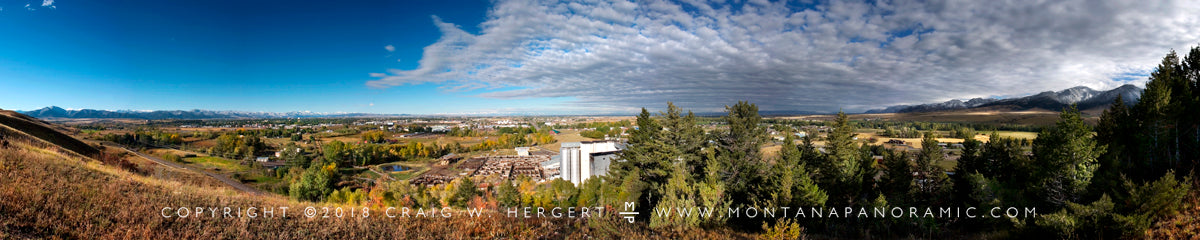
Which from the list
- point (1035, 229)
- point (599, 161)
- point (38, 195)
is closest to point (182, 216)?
point (38, 195)

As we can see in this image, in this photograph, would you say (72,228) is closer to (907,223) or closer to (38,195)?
(38,195)

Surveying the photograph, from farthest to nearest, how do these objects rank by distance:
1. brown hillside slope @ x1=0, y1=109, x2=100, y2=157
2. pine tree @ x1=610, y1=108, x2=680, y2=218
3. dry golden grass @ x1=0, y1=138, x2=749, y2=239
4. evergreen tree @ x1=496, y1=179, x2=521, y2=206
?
evergreen tree @ x1=496, y1=179, x2=521, y2=206 → pine tree @ x1=610, y1=108, x2=680, y2=218 → brown hillside slope @ x1=0, y1=109, x2=100, y2=157 → dry golden grass @ x1=0, y1=138, x2=749, y2=239

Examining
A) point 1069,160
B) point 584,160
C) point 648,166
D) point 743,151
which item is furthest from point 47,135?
point 1069,160

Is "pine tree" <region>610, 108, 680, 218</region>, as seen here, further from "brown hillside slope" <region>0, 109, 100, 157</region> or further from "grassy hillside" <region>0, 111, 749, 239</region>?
"brown hillside slope" <region>0, 109, 100, 157</region>

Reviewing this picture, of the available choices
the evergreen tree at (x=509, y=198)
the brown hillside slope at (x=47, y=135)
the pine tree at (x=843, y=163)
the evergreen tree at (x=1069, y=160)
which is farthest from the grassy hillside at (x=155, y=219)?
the evergreen tree at (x=509, y=198)

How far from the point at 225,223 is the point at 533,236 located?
5977mm

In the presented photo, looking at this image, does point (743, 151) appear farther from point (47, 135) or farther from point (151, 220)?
point (47, 135)

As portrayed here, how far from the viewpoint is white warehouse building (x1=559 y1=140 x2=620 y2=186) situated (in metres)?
40.0

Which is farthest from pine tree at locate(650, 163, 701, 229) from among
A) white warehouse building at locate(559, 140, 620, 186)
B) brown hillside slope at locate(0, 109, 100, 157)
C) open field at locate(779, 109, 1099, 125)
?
open field at locate(779, 109, 1099, 125)

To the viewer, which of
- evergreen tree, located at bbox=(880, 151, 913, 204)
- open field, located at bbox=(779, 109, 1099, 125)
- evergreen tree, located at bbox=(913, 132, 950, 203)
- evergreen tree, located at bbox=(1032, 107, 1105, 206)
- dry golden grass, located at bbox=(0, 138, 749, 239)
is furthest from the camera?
open field, located at bbox=(779, 109, 1099, 125)

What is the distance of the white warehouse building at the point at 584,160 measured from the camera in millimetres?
39969

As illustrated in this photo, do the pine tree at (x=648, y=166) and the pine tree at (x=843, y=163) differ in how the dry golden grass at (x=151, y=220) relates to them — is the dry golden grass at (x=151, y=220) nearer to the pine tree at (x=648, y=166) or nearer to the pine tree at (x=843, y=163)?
the pine tree at (x=648, y=166)

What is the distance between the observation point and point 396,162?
81.4 meters

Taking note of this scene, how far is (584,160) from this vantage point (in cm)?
4081
